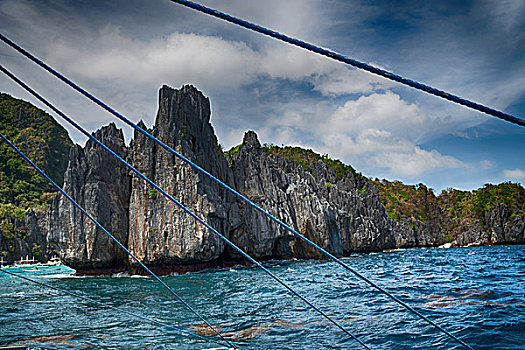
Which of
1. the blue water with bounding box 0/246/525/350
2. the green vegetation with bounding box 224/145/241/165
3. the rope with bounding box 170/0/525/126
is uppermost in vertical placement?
the green vegetation with bounding box 224/145/241/165

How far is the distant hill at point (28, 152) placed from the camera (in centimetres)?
9262

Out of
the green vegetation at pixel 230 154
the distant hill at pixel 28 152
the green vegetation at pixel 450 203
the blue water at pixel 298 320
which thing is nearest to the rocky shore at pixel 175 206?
the green vegetation at pixel 230 154

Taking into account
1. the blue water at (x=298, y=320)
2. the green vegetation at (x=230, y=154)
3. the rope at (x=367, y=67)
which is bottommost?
the blue water at (x=298, y=320)

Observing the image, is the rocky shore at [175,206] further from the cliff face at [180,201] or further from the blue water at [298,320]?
the blue water at [298,320]

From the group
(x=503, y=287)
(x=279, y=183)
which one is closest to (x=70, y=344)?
(x=503, y=287)

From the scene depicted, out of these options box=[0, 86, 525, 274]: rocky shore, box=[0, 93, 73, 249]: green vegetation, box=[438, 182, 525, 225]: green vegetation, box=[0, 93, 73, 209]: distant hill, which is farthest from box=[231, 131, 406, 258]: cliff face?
box=[0, 93, 73, 209]: distant hill

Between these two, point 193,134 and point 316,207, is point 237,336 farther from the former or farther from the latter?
point 316,207

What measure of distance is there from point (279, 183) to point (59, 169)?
306ft

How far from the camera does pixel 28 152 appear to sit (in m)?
103

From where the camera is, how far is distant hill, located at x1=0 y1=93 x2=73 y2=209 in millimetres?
92625

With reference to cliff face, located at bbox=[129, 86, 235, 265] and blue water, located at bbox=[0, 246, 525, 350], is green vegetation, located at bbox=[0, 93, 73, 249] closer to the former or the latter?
cliff face, located at bbox=[129, 86, 235, 265]

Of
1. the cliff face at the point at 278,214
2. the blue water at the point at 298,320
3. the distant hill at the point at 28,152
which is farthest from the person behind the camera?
the distant hill at the point at 28,152

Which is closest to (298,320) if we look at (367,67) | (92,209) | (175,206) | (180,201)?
(367,67)

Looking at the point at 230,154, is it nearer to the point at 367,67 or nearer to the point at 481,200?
the point at 367,67
